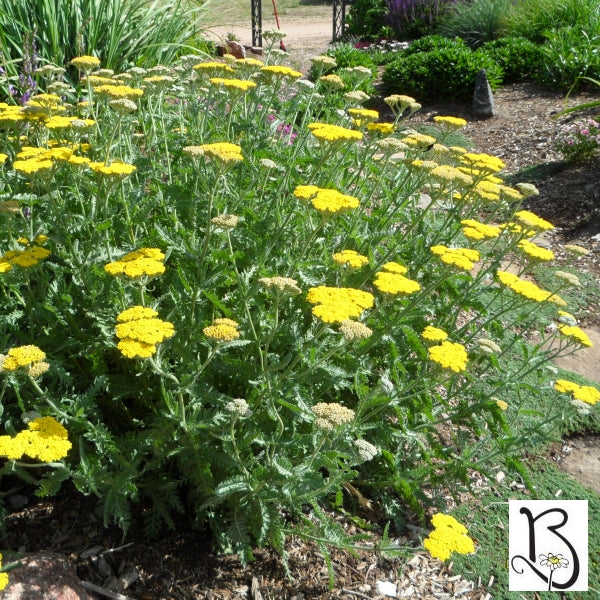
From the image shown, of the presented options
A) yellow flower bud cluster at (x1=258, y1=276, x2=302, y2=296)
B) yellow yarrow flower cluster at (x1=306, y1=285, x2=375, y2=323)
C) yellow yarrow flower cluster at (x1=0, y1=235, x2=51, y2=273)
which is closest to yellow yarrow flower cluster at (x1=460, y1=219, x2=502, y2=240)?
yellow yarrow flower cluster at (x1=306, y1=285, x2=375, y2=323)

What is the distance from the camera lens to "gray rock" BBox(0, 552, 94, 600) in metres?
1.87

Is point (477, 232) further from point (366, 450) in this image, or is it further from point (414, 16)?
point (414, 16)

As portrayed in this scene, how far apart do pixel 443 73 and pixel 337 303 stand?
28.3ft

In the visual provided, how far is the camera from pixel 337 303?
1923 millimetres

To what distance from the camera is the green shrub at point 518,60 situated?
983cm

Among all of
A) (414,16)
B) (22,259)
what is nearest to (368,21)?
(414,16)

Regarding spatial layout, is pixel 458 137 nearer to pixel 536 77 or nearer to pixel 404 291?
pixel 536 77

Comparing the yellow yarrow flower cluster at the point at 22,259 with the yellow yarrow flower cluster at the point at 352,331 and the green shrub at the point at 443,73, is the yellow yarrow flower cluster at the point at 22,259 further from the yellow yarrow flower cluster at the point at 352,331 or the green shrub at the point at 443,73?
the green shrub at the point at 443,73

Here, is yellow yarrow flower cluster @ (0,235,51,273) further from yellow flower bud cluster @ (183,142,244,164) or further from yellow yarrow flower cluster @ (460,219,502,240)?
yellow yarrow flower cluster @ (460,219,502,240)

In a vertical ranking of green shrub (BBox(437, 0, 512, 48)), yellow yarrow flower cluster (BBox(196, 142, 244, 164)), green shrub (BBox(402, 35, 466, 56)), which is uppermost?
green shrub (BBox(437, 0, 512, 48))

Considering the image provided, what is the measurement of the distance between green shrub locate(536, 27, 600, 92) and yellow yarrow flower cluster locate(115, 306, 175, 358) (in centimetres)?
860

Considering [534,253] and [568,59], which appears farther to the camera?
[568,59]

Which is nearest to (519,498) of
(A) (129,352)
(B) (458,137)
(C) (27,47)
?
(A) (129,352)

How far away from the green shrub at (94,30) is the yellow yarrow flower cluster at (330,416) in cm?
458
